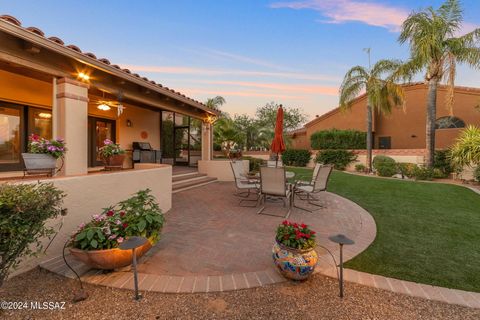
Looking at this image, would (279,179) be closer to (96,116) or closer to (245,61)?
(96,116)

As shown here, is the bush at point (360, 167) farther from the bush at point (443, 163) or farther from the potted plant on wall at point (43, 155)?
the potted plant on wall at point (43, 155)

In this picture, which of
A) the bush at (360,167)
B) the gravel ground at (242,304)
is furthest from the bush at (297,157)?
Result: the gravel ground at (242,304)

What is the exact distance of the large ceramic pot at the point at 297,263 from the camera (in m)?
2.43

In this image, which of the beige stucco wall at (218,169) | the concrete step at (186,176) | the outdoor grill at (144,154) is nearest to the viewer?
the concrete step at (186,176)

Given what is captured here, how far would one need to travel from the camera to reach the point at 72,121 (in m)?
4.39

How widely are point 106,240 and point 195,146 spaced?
10.3 meters

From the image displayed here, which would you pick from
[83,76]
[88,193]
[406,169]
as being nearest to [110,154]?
[83,76]

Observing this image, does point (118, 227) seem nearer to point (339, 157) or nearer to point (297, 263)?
point (297, 263)

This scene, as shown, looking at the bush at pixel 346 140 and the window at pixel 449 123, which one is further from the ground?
the window at pixel 449 123

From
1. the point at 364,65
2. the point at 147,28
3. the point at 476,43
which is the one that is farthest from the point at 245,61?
the point at 476,43

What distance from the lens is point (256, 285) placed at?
8.03 ft

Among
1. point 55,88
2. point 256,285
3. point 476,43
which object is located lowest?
point 256,285

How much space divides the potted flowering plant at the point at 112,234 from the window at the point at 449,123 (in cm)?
2261

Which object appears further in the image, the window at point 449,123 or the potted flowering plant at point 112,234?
the window at point 449,123
